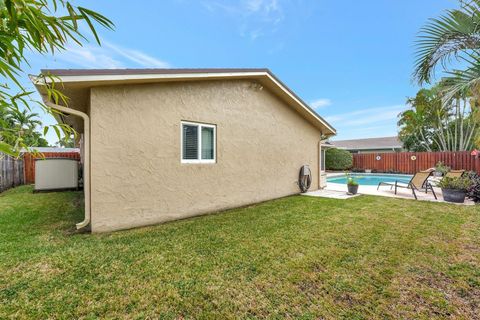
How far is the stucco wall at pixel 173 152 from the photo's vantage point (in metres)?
5.52

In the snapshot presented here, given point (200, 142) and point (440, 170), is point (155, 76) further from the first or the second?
point (440, 170)

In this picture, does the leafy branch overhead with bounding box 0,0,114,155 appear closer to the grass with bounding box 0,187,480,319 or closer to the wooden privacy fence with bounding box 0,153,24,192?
the grass with bounding box 0,187,480,319

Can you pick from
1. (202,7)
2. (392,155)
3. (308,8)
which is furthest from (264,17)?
(392,155)

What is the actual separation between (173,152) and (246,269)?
4038 millimetres

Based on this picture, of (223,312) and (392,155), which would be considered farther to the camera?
(392,155)

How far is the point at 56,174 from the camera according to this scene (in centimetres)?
1088

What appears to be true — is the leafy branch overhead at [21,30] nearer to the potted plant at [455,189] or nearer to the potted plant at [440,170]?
the potted plant at [455,189]

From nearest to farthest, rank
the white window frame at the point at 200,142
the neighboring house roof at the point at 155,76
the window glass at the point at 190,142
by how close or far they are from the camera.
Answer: the neighboring house roof at the point at 155,76 < the white window frame at the point at 200,142 < the window glass at the point at 190,142

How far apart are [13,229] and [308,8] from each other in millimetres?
15812

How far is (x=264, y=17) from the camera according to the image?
12953 millimetres

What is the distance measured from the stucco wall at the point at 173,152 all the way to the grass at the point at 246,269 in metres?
0.76

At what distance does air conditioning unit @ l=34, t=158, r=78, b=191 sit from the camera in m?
10.6

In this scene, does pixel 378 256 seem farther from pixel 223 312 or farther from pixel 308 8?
pixel 308 8

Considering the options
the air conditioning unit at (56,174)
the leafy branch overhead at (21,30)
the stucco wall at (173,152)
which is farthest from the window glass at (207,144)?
the air conditioning unit at (56,174)
